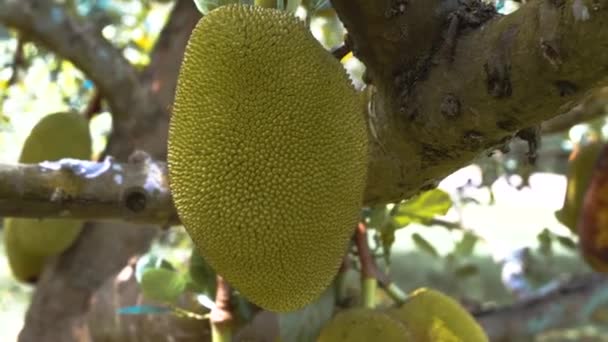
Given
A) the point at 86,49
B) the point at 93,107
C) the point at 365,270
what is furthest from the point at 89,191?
the point at 93,107

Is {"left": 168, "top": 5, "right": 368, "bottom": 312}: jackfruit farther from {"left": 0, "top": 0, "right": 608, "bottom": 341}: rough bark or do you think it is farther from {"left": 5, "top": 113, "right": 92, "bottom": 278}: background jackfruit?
{"left": 5, "top": 113, "right": 92, "bottom": 278}: background jackfruit

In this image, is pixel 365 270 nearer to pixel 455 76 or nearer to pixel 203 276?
pixel 203 276

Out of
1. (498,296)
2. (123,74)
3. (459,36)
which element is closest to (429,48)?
(459,36)

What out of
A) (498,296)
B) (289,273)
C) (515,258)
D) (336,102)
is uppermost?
(336,102)

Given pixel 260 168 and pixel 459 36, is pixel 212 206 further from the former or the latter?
pixel 459 36

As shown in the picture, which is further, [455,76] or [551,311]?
[551,311]

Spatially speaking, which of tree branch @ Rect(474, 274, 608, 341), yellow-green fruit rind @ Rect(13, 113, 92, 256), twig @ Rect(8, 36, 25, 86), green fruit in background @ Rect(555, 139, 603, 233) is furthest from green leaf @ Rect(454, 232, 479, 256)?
twig @ Rect(8, 36, 25, 86)

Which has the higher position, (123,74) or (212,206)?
(123,74)
